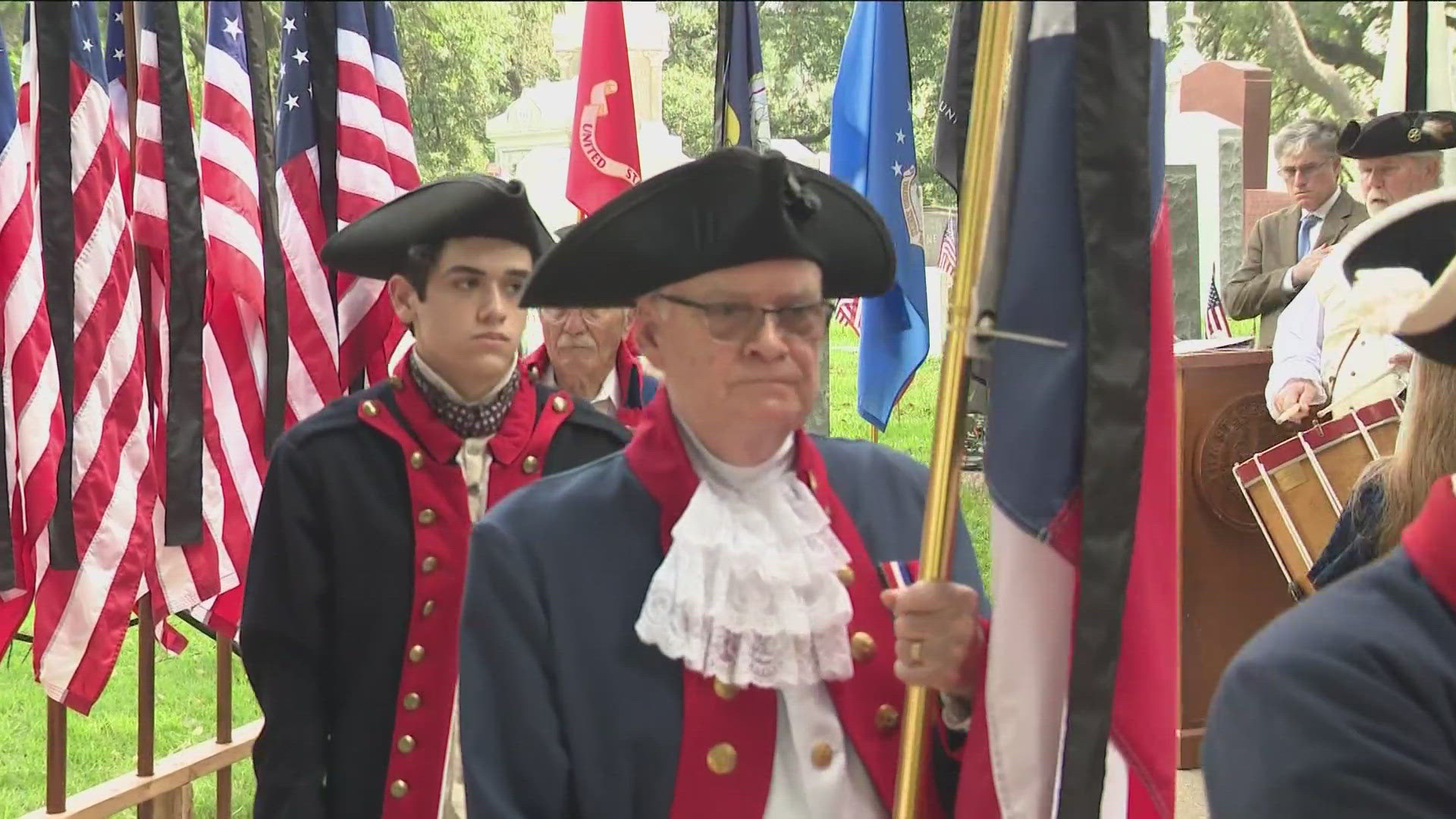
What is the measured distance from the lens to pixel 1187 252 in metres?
6.28

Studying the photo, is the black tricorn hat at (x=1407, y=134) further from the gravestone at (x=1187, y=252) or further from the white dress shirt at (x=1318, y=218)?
the gravestone at (x=1187, y=252)

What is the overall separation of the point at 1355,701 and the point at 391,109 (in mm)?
3012

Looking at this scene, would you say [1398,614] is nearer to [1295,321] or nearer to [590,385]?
[590,385]

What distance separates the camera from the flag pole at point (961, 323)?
158cm

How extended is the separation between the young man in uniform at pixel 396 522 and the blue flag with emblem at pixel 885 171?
156 centimetres

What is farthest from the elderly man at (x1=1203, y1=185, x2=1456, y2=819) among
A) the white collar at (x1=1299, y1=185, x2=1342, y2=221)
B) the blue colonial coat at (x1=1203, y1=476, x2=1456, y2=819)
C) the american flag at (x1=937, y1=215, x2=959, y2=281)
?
the white collar at (x1=1299, y1=185, x2=1342, y2=221)

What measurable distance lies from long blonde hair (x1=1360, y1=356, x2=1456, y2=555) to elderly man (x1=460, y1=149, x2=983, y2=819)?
2.76ft

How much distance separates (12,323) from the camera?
3.26m

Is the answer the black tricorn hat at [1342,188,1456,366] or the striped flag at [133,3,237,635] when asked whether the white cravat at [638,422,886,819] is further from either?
the striped flag at [133,3,237,635]

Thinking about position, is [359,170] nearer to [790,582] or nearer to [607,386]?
[607,386]

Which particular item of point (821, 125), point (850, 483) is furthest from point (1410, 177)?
point (850, 483)

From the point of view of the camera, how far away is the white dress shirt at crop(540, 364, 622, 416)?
3.49m

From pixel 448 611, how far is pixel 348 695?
235 millimetres

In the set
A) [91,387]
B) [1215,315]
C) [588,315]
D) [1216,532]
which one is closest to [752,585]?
[588,315]
